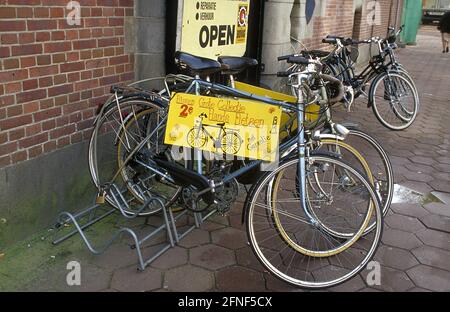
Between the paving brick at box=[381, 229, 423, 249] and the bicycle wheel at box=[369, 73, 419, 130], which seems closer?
the paving brick at box=[381, 229, 423, 249]

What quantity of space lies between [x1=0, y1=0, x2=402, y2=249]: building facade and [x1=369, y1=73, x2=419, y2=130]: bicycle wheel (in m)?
3.37

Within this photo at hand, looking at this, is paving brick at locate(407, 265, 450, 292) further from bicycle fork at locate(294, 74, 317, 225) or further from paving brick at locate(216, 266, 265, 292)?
paving brick at locate(216, 266, 265, 292)

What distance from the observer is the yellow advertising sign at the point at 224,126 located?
3084mm

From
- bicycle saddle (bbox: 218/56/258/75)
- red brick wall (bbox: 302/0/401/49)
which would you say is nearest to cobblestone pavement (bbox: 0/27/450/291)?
bicycle saddle (bbox: 218/56/258/75)

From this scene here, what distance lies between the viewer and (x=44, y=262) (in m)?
3.18

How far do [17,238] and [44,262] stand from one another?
12.7 inches

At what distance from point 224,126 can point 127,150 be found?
93 centimetres

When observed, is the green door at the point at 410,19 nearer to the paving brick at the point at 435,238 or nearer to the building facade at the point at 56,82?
the paving brick at the point at 435,238

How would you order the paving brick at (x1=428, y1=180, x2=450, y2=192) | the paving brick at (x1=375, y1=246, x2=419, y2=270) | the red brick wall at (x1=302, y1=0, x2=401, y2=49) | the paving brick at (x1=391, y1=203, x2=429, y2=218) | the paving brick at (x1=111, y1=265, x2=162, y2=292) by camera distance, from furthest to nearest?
the red brick wall at (x1=302, y1=0, x2=401, y2=49) → the paving brick at (x1=428, y1=180, x2=450, y2=192) → the paving brick at (x1=391, y1=203, x2=429, y2=218) → the paving brick at (x1=375, y1=246, x2=419, y2=270) → the paving brick at (x1=111, y1=265, x2=162, y2=292)

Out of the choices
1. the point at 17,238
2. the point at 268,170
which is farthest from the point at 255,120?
the point at 17,238

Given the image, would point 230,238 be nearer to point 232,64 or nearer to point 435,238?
point 232,64

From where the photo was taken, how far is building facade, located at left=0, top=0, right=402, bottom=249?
3.13 m
